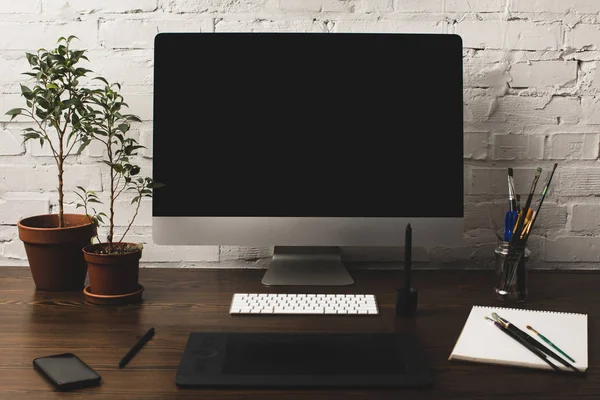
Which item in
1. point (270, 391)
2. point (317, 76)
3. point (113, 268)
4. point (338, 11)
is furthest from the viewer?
point (338, 11)

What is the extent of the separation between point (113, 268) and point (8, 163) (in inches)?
21.0

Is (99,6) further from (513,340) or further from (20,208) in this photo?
(513,340)

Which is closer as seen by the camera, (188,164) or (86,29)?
(188,164)

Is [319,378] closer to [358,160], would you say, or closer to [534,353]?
[534,353]

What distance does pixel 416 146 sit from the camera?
1371mm

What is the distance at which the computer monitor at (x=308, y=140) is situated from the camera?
1.35 metres

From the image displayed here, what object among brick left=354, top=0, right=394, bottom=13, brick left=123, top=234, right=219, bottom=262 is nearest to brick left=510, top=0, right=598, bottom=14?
brick left=354, top=0, right=394, bottom=13

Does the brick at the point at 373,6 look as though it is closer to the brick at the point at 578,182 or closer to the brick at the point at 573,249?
the brick at the point at 578,182

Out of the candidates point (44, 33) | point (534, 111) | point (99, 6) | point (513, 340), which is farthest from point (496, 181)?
point (44, 33)

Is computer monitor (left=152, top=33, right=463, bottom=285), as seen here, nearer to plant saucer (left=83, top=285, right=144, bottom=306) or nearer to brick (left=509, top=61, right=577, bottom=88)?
plant saucer (left=83, top=285, right=144, bottom=306)

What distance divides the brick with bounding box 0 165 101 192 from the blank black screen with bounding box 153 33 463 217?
1.06 feet

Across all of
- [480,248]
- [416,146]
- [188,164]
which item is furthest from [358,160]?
[480,248]

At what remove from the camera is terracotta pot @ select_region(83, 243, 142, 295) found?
49.5 inches

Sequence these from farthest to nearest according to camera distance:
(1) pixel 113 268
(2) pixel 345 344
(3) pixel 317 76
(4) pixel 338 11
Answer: (4) pixel 338 11, (3) pixel 317 76, (1) pixel 113 268, (2) pixel 345 344
